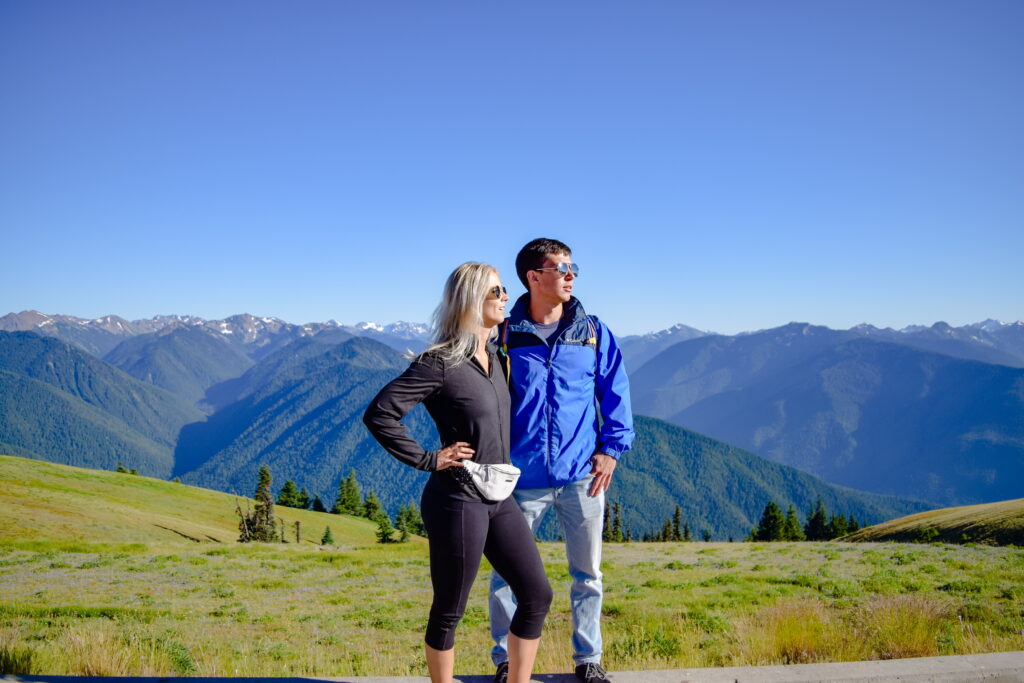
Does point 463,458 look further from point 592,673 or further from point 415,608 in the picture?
point 415,608

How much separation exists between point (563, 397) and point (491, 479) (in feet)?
3.36

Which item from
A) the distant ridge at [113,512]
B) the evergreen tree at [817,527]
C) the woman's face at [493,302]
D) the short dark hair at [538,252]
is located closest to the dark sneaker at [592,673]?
the woman's face at [493,302]

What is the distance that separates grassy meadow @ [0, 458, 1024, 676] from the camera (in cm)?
635

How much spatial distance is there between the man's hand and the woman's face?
4.54 ft

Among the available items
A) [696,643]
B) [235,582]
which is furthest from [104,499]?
[696,643]

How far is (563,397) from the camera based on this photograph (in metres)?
4.81

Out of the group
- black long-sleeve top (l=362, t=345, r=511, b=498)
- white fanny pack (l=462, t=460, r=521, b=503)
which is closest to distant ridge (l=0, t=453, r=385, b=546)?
black long-sleeve top (l=362, t=345, r=511, b=498)

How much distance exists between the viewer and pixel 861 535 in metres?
38.8

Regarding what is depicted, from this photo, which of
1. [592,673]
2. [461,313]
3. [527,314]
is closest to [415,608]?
[592,673]

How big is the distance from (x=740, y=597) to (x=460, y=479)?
11003 millimetres

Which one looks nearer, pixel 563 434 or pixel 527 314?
pixel 563 434

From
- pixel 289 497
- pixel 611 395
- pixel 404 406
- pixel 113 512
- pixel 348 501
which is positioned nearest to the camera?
pixel 404 406

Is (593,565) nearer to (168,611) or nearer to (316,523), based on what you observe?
Result: (168,611)

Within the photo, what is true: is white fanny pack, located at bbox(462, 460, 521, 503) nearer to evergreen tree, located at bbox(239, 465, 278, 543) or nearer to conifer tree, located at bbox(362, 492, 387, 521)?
evergreen tree, located at bbox(239, 465, 278, 543)
